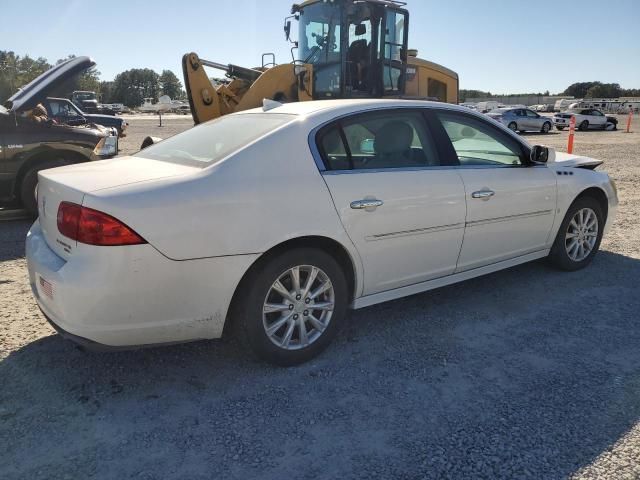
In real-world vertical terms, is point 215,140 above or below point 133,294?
above

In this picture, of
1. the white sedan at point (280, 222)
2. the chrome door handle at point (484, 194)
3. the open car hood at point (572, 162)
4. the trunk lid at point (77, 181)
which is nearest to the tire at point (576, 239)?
the open car hood at point (572, 162)

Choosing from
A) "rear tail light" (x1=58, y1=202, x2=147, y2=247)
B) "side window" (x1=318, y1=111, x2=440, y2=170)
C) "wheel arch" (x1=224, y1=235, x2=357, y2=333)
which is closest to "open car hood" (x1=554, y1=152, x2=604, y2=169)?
"side window" (x1=318, y1=111, x2=440, y2=170)

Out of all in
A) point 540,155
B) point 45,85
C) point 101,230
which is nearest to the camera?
point 101,230

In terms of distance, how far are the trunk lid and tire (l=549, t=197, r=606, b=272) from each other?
3.47 metres

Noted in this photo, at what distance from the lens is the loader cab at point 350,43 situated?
9539 mm

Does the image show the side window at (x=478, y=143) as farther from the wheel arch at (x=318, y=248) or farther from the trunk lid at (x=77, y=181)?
the trunk lid at (x=77, y=181)

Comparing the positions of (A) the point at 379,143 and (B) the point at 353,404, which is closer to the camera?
(B) the point at 353,404

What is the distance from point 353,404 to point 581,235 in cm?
326

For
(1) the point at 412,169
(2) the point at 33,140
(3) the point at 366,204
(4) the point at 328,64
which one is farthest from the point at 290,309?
(4) the point at 328,64

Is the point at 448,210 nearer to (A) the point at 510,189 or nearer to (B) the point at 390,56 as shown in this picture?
(A) the point at 510,189

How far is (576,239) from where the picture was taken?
4.96 m

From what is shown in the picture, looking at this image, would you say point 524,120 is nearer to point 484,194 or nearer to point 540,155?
point 540,155

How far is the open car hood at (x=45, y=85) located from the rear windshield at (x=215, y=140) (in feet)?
11.0

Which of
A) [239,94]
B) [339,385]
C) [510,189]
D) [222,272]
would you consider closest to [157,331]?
[222,272]
